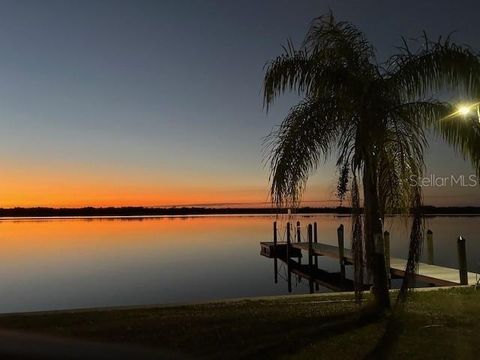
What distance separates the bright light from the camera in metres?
9.16

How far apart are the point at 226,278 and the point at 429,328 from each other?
21801 millimetres

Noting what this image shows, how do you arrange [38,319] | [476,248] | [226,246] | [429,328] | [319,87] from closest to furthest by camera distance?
A: [429,328]
[319,87]
[38,319]
[476,248]
[226,246]

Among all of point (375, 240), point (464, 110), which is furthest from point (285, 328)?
point (464, 110)

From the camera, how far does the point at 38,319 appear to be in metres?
9.59

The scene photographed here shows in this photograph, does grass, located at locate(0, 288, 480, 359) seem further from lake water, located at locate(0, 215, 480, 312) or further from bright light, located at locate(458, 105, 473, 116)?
bright light, located at locate(458, 105, 473, 116)

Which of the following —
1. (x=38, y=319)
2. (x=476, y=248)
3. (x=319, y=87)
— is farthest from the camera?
(x=476, y=248)

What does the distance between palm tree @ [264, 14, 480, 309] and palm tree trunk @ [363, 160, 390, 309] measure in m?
→ 0.02

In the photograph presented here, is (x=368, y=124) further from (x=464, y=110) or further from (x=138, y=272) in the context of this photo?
(x=138, y=272)

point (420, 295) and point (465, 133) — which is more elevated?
point (465, 133)

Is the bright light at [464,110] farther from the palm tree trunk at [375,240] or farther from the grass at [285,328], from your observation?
the grass at [285,328]

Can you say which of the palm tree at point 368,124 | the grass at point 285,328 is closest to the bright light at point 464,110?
the palm tree at point 368,124

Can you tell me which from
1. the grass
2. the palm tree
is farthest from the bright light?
the grass

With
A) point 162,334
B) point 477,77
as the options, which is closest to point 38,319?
point 162,334

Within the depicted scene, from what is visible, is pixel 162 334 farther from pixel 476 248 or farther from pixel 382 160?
pixel 476 248
